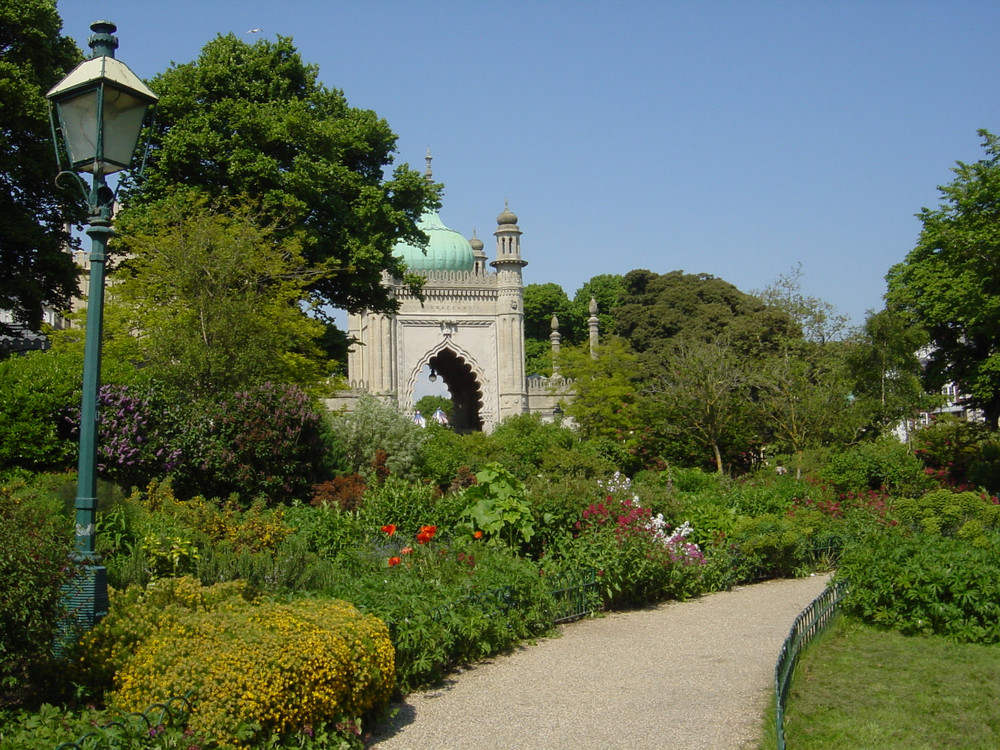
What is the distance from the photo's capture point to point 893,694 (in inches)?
A: 248

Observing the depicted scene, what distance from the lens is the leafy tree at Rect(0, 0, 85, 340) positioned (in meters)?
15.7

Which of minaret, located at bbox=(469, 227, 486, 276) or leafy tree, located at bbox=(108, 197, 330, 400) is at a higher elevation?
minaret, located at bbox=(469, 227, 486, 276)

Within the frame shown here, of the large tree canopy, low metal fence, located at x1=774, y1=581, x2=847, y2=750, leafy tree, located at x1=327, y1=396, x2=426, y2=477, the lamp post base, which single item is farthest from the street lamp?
the large tree canopy

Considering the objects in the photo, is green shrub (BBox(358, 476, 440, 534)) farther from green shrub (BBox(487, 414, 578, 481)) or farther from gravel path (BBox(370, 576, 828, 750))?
green shrub (BBox(487, 414, 578, 481))

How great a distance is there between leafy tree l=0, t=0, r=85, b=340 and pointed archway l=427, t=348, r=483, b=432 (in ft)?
69.8

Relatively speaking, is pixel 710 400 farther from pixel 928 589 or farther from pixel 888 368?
pixel 928 589

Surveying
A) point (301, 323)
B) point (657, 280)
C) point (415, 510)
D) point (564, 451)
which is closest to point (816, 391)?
point (564, 451)

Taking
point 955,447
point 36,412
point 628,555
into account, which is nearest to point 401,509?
point 628,555

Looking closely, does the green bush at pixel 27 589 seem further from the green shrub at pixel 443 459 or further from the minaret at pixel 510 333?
the minaret at pixel 510 333

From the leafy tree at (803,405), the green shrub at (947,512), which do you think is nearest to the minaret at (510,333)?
the leafy tree at (803,405)

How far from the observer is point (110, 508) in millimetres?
8484

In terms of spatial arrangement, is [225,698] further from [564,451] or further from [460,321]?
[460,321]

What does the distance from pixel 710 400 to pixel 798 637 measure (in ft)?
49.5

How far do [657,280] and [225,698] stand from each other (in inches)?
1623
